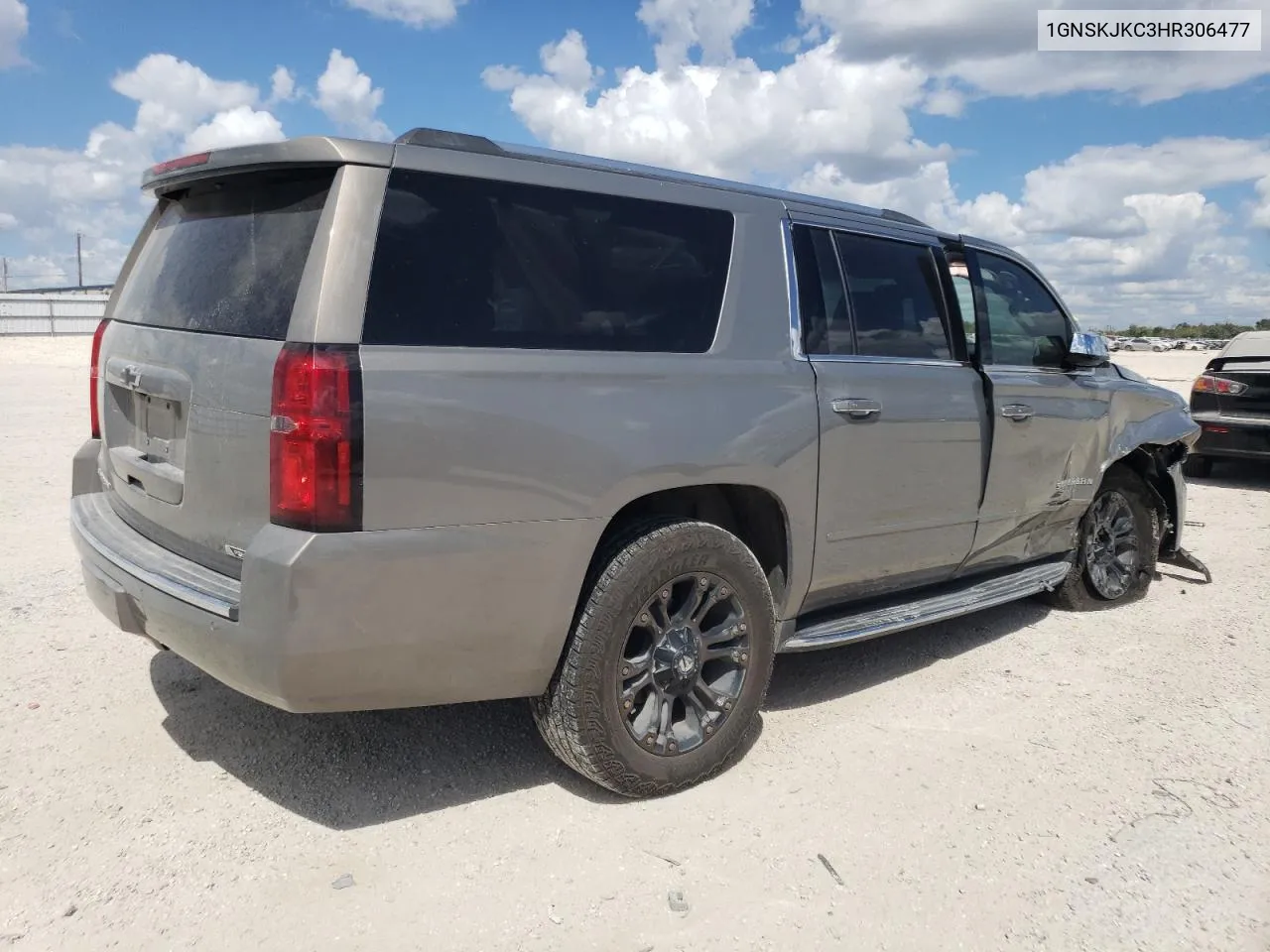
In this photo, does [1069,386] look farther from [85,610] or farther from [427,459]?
[85,610]

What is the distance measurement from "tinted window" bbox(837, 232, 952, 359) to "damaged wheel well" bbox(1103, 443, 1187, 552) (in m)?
1.96

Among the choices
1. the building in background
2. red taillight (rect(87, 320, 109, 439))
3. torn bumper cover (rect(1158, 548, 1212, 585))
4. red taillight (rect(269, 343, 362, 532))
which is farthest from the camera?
the building in background

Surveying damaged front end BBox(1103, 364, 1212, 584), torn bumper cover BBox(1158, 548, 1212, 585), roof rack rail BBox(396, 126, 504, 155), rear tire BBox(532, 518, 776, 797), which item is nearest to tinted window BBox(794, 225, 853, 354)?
rear tire BBox(532, 518, 776, 797)

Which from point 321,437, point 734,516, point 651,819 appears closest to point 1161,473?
point 734,516

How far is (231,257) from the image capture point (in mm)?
3072

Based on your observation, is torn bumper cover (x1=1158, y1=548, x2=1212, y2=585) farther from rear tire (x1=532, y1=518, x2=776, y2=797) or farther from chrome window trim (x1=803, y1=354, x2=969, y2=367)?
rear tire (x1=532, y1=518, x2=776, y2=797)

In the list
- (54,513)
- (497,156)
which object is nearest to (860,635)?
(497,156)

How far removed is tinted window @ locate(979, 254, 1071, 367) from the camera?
4.75m

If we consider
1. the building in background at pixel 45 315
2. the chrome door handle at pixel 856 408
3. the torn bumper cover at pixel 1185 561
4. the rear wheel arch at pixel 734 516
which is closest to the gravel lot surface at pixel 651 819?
the rear wheel arch at pixel 734 516

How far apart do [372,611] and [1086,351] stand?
3854mm

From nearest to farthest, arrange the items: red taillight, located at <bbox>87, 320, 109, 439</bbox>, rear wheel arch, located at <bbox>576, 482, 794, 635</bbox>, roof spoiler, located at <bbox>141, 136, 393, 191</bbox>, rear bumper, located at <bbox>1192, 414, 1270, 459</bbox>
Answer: roof spoiler, located at <bbox>141, 136, 393, 191</bbox> < rear wheel arch, located at <bbox>576, 482, 794, 635</bbox> < red taillight, located at <bbox>87, 320, 109, 439</bbox> < rear bumper, located at <bbox>1192, 414, 1270, 459</bbox>

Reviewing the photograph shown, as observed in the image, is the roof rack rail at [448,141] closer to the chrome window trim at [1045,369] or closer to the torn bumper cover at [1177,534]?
the chrome window trim at [1045,369]

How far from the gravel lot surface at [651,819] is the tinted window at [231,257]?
149 cm

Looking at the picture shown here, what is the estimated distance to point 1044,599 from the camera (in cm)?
582
